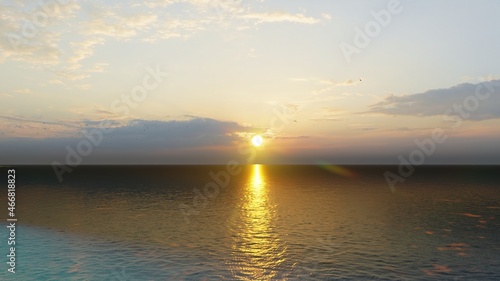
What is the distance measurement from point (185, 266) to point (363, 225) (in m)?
32.5

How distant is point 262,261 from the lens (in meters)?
33.4

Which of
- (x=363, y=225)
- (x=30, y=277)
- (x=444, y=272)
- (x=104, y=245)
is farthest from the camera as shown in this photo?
(x=363, y=225)

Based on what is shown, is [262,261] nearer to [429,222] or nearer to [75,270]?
[75,270]

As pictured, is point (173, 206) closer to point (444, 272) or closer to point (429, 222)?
point (429, 222)

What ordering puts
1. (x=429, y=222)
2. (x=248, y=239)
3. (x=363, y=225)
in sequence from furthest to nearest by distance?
(x=429, y=222)
(x=363, y=225)
(x=248, y=239)

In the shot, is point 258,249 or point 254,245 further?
point 254,245

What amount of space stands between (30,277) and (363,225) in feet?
143

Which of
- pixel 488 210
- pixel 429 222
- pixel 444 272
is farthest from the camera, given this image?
pixel 488 210

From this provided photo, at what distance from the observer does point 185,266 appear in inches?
1244

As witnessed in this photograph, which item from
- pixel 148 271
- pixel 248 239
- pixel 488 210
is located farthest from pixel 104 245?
pixel 488 210

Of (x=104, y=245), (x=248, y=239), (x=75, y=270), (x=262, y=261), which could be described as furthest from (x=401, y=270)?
(x=104, y=245)

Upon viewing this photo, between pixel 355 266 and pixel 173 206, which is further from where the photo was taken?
pixel 173 206

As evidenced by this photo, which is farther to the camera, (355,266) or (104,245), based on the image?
(104,245)

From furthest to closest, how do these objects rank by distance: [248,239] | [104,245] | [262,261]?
[248,239] < [104,245] < [262,261]
